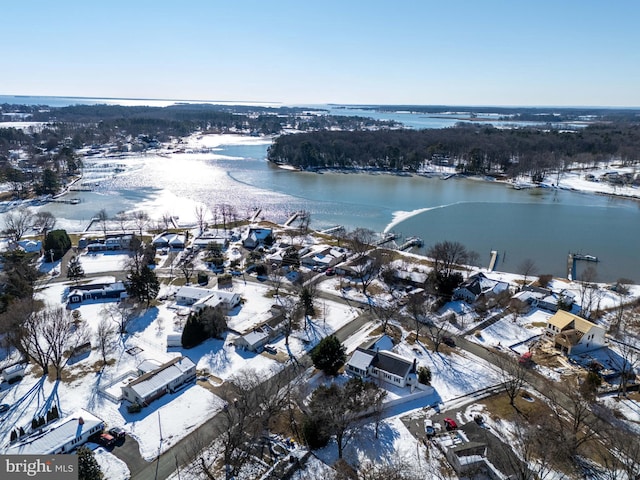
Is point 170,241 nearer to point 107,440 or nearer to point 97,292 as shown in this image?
point 97,292

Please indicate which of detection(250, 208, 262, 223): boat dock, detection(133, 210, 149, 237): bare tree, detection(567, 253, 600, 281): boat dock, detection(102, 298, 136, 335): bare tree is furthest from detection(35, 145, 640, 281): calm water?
detection(102, 298, 136, 335): bare tree

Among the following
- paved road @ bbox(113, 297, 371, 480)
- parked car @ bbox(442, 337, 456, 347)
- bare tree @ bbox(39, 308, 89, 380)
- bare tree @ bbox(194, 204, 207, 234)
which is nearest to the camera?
paved road @ bbox(113, 297, 371, 480)

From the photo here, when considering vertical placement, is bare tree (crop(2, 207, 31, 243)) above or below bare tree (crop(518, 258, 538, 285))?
above

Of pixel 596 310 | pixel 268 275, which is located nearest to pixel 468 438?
pixel 596 310

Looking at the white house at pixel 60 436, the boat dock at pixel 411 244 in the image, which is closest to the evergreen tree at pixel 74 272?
the white house at pixel 60 436

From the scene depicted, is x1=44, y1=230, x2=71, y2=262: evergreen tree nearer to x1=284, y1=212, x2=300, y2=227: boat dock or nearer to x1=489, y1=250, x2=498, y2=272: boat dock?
x1=284, y1=212, x2=300, y2=227: boat dock

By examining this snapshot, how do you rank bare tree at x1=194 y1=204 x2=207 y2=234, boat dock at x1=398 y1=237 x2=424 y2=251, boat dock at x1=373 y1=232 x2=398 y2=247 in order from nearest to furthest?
boat dock at x1=398 y1=237 x2=424 y2=251, boat dock at x1=373 y1=232 x2=398 y2=247, bare tree at x1=194 y1=204 x2=207 y2=234

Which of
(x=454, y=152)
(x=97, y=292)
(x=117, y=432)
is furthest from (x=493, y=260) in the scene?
(x=454, y=152)
